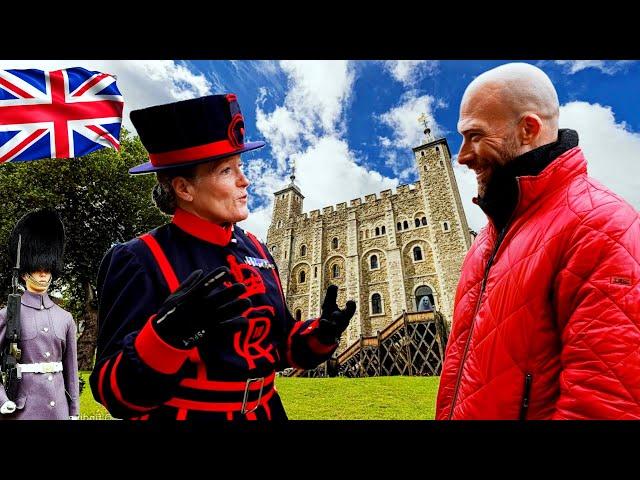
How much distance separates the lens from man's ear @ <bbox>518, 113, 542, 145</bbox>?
1.44 m

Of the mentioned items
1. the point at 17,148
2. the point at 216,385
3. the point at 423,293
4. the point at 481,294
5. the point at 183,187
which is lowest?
the point at 216,385

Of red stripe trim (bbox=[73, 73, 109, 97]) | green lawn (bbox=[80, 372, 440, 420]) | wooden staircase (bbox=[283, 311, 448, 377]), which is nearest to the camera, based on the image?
red stripe trim (bbox=[73, 73, 109, 97])

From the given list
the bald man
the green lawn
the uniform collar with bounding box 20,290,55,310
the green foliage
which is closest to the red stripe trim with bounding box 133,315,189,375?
the bald man

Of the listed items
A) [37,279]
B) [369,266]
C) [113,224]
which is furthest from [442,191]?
[37,279]

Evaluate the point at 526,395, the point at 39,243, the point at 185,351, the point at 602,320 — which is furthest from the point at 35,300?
the point at 602,320

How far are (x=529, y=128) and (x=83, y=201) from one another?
15643mm

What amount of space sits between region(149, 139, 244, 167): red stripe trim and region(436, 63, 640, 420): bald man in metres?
1.13

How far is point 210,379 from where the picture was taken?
136cm

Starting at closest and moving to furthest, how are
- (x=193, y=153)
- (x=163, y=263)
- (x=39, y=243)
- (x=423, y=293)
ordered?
(x=163, y=263) < (x=193, y=153) < (x=39, y=243) < (x=423, y=293)

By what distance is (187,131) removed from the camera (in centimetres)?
157

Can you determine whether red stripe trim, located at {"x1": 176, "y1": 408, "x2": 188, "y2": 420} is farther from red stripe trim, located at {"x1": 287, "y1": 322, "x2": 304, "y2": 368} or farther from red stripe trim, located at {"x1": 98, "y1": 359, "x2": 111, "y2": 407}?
red stripe trim, located at {"x1": 287, "y1": 322, "x2": 304, "y2": 368}

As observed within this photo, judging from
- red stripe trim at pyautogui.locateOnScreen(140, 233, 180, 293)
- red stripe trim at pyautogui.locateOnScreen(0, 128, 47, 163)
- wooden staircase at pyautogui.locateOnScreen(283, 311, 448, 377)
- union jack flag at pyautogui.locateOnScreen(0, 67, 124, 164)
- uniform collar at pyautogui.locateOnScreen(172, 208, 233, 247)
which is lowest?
wooden staircase at pyautogui.locateOnScreen(283, 311, 448, 377)

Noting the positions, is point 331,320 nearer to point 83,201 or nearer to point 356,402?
point 356,402
